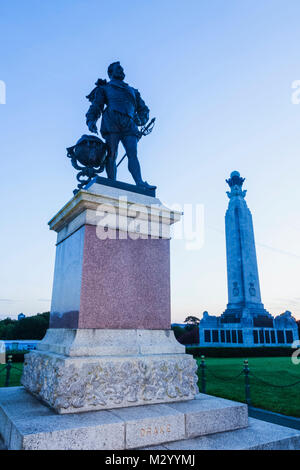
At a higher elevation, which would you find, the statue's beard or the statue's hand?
the statue's beard

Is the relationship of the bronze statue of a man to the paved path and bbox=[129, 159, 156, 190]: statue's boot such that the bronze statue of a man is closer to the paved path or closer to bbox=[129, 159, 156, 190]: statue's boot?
bbox=[129, 159, 156, 190]: statue's boot

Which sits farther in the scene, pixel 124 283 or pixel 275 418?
pixel 275 418

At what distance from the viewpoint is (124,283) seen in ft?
13.6

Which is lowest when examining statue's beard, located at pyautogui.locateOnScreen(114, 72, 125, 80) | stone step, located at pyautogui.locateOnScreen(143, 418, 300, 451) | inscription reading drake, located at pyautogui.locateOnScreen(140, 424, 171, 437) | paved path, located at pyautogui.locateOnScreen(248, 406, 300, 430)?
paved path, located at pyautogui.locateOnScreen(248, 406, 300, 430)

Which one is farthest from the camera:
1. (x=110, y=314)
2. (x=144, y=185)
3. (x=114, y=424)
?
(x=144, y=185)

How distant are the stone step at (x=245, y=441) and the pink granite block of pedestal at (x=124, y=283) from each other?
1.42 metres

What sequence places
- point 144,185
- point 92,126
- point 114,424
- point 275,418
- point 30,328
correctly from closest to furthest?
point 114,424 → point 144,185 → point 92,126 → point 275,418 → point 30,328

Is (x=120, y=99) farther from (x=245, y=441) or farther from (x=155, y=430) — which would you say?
(x=245, y=441)

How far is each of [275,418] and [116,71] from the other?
23.7ft

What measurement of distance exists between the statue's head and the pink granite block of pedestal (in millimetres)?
2991

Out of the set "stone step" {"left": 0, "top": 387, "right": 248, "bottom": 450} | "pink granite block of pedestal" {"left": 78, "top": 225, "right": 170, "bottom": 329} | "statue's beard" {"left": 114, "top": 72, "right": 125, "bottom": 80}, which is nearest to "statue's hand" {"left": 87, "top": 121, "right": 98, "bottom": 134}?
"statue's beard" {"left": 114, "top": 72, "right": 125, "bottom": 80}

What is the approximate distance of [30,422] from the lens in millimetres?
2787

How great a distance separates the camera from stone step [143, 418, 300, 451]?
290cm

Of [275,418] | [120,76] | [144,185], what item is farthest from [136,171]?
[275,418]
